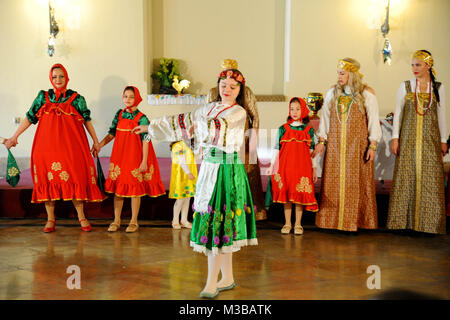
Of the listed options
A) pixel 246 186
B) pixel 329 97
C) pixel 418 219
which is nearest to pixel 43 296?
pixel 246 186

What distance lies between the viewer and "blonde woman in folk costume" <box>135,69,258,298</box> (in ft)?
9.75

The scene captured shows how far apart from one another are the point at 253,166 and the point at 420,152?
5.07ft

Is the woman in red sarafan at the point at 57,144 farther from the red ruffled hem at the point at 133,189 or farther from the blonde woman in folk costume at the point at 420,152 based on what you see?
the blonde woman in folk costume at the point at 420,152

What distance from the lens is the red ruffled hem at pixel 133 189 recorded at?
452 cm

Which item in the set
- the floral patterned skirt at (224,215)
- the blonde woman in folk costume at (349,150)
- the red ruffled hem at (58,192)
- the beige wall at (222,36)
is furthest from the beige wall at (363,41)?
the floral patterned skirt at (224,215)

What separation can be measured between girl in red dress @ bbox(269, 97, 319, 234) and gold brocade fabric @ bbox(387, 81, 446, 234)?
2.67 feet

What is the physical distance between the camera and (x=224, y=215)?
2994 mm

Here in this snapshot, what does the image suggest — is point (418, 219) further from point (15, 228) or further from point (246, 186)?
point (15, 228)

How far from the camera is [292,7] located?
7129mm

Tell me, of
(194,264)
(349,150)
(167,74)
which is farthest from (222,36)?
(194,264)

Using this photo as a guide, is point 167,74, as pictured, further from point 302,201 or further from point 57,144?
point 302,201

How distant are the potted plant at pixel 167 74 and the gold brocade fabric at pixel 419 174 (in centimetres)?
381

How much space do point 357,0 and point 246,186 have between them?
507cm

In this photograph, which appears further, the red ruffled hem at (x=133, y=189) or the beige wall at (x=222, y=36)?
the beige wall at (x=222, y=36)
